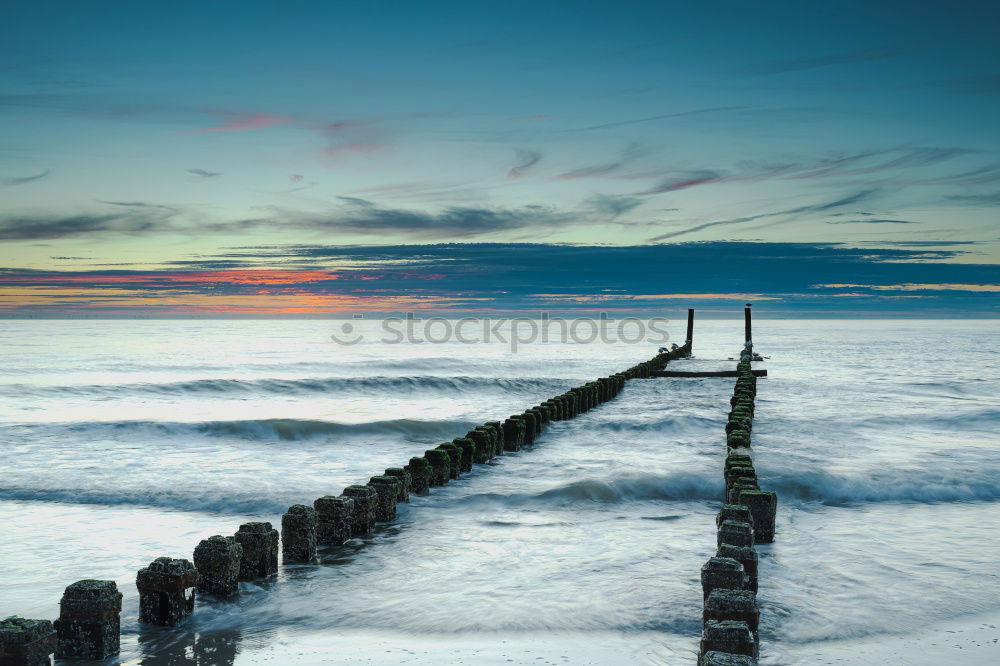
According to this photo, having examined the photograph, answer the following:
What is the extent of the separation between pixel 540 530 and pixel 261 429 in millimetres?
16210

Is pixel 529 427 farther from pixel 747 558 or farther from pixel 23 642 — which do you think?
pixel 23 642

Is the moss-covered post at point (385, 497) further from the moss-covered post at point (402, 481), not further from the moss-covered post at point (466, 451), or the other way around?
the moss-covered post at point (466, 451)

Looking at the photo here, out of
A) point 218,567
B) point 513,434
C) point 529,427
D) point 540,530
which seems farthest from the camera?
point 529,427

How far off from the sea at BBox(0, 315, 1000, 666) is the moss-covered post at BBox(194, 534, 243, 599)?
17 centimetres

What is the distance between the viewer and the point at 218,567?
6754mm

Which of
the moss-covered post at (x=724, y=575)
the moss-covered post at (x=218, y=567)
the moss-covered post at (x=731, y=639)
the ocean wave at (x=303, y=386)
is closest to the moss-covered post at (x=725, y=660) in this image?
the moss-covered post at (x=731, y=639)

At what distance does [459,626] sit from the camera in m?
6.57

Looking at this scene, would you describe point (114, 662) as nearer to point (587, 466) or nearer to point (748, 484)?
point (748, 484)

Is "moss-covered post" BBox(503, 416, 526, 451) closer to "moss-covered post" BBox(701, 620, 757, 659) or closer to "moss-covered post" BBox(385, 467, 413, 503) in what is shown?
"moss-covered post" BBox(385, 467, 413, 503)

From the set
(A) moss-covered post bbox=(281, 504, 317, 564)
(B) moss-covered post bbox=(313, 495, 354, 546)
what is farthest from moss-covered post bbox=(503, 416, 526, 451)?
A: (A) moss-covered post bbox=(281, 504, 317, 564)

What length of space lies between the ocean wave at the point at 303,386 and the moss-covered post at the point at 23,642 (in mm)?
32636

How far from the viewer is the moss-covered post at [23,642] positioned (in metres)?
4.77

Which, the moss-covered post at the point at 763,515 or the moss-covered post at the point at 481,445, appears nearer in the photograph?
the moss-covered post at the point at 763,515

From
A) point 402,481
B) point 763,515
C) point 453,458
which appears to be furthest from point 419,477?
point 763,515
